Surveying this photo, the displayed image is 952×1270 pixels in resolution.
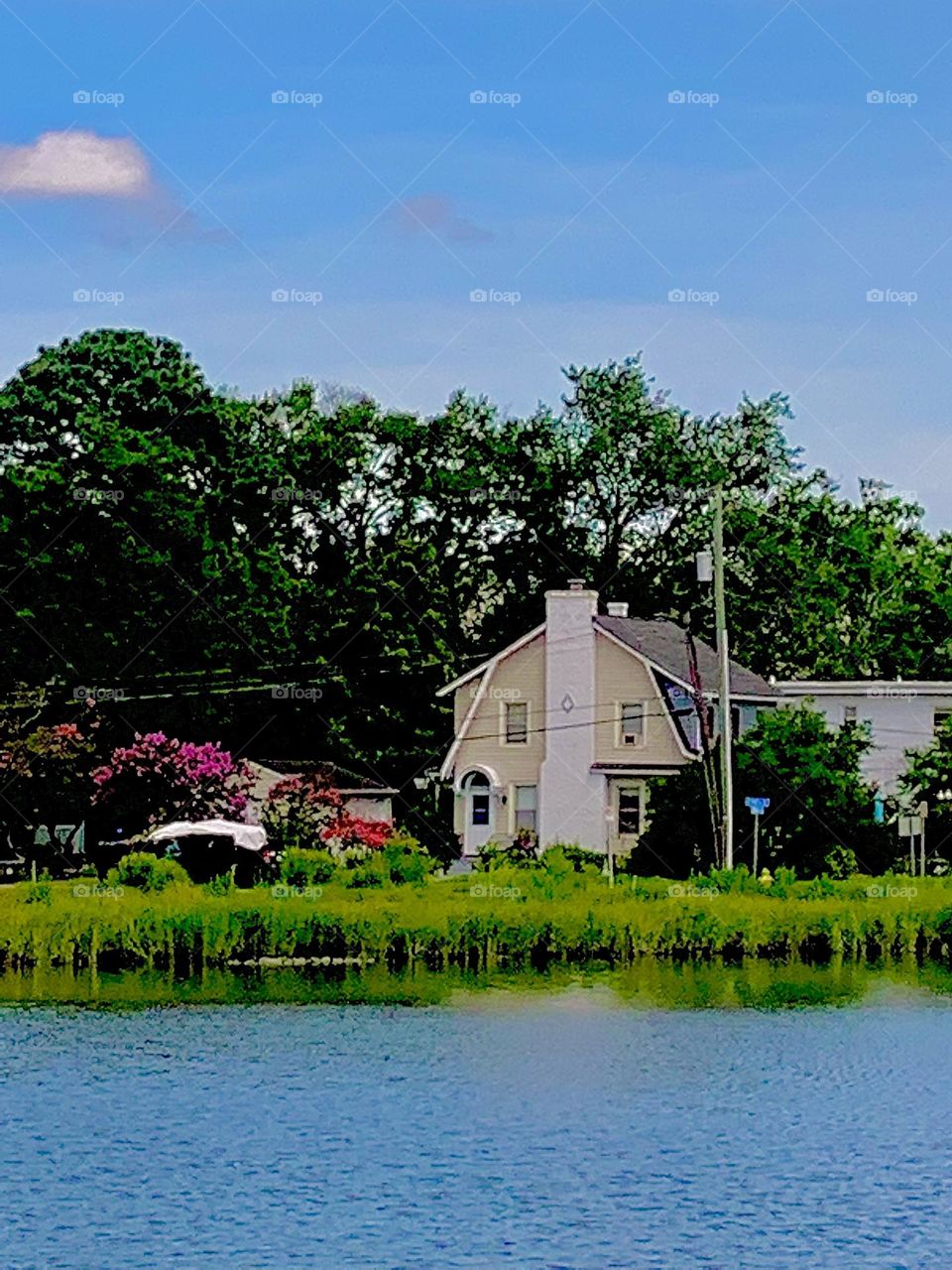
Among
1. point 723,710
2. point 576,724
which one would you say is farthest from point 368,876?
point 576,724

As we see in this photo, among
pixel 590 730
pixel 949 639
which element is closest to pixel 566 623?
pixel 590 730

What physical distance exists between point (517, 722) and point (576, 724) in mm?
1933

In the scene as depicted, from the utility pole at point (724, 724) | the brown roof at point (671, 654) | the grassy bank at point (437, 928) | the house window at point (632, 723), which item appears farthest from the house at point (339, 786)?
the grassy bank at point (437, 928)

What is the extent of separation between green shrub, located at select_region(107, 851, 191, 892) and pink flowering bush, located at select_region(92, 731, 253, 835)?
1420 centimetres

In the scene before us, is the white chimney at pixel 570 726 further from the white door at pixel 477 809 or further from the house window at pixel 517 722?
the white door at pixel 477 809

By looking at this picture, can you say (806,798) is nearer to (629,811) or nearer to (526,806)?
(629,811)

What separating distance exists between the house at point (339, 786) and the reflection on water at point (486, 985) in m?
25.1

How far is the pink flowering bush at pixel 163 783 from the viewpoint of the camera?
6150cm

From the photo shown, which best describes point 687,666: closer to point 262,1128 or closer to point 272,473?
point 272,473

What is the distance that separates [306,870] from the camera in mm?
50250
